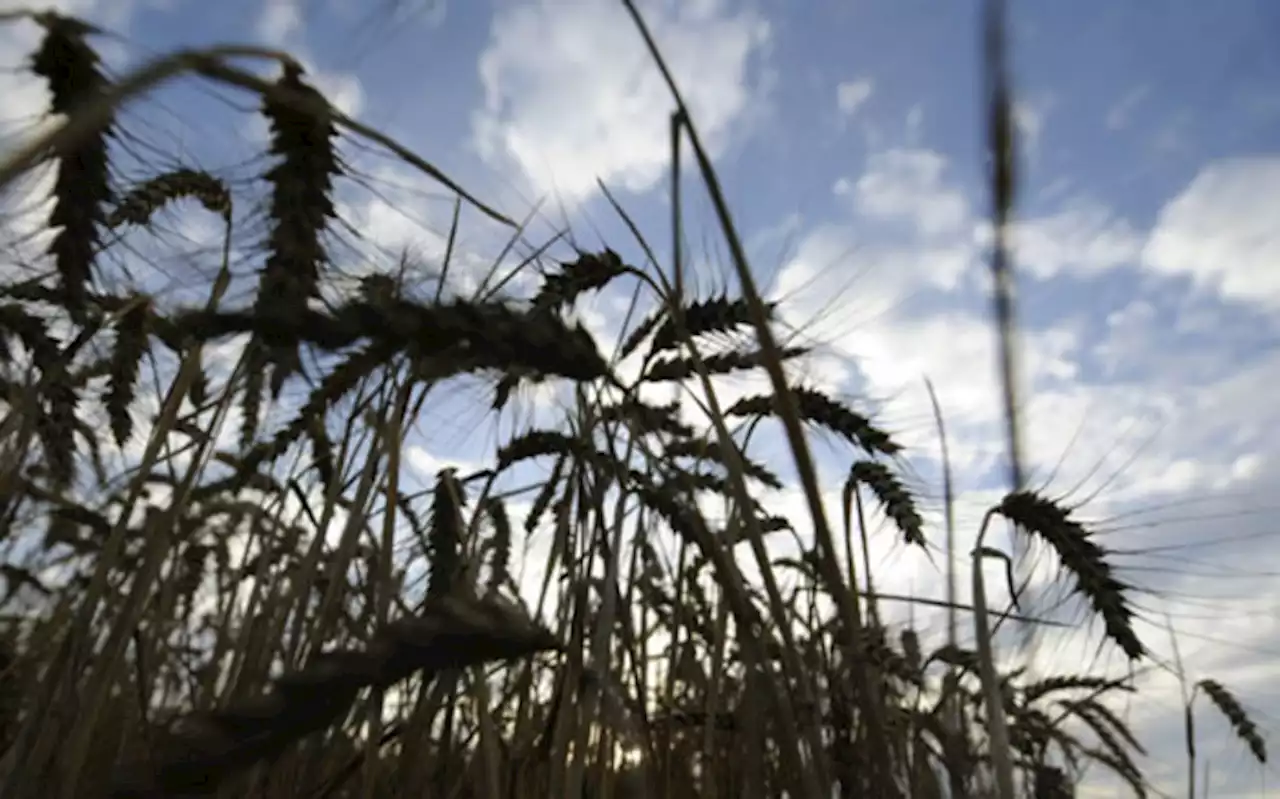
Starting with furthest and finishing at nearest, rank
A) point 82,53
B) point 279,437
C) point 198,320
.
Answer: point 279,437, point 82,53, point 198,320

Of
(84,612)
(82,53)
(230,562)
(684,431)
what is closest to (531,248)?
(684,431)

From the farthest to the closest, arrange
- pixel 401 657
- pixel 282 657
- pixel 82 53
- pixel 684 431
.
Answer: pixel 684 431 → pixel 282 657 → pixel 82 53 → pixel 401 657

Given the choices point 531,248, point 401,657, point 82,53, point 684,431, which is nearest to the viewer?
point 401,657

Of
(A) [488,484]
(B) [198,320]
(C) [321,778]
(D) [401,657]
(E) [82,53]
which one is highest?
(E) [82,53]

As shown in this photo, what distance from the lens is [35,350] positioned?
2.62 m

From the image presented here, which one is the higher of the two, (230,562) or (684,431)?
(684,431)

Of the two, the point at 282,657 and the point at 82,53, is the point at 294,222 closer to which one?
the point at 82,53

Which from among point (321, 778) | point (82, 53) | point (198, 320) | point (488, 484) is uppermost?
point (82, 53)

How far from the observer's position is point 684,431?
3.00 metres

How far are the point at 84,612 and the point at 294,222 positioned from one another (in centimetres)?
78

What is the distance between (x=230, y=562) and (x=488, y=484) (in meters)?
1.27

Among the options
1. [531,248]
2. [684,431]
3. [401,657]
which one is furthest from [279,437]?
[401,657]

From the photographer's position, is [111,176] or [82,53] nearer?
[82,53]

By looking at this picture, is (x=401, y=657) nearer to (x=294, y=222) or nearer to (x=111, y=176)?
(x=294, y=222)
